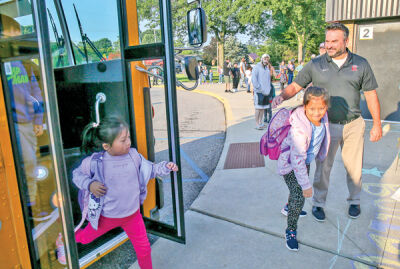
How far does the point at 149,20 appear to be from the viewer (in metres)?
2.63

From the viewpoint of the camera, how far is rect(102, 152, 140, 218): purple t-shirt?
2.23m

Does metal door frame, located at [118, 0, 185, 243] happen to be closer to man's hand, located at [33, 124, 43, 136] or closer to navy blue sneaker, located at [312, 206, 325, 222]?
man's hand, located at [33, 124, 43, 136]

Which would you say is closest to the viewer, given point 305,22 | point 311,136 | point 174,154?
point 174,154

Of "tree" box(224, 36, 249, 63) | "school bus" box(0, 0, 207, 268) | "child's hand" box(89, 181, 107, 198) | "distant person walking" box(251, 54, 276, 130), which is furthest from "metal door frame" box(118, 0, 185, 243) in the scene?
"tree" box(224, 36, 249, 63)

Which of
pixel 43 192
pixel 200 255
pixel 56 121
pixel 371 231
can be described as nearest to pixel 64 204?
pixel 56 121

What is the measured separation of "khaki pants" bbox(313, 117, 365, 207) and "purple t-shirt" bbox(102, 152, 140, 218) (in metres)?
1.92

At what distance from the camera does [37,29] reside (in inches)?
58.7

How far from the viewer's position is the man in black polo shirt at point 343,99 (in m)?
3.04

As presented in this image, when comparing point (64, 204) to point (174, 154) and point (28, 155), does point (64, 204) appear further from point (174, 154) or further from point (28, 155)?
point (174, 154)

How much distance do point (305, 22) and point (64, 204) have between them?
3806 cm

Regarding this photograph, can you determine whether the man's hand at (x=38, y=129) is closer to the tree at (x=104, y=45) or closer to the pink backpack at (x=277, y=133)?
the tree at (x=104, y=45)

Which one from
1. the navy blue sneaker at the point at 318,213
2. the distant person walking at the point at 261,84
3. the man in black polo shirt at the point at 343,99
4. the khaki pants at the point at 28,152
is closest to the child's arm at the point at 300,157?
the man in black polo shirt at the point at 343,99

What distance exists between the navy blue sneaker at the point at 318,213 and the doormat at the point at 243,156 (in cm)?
167

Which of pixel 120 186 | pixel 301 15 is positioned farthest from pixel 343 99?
pixel 301 15
